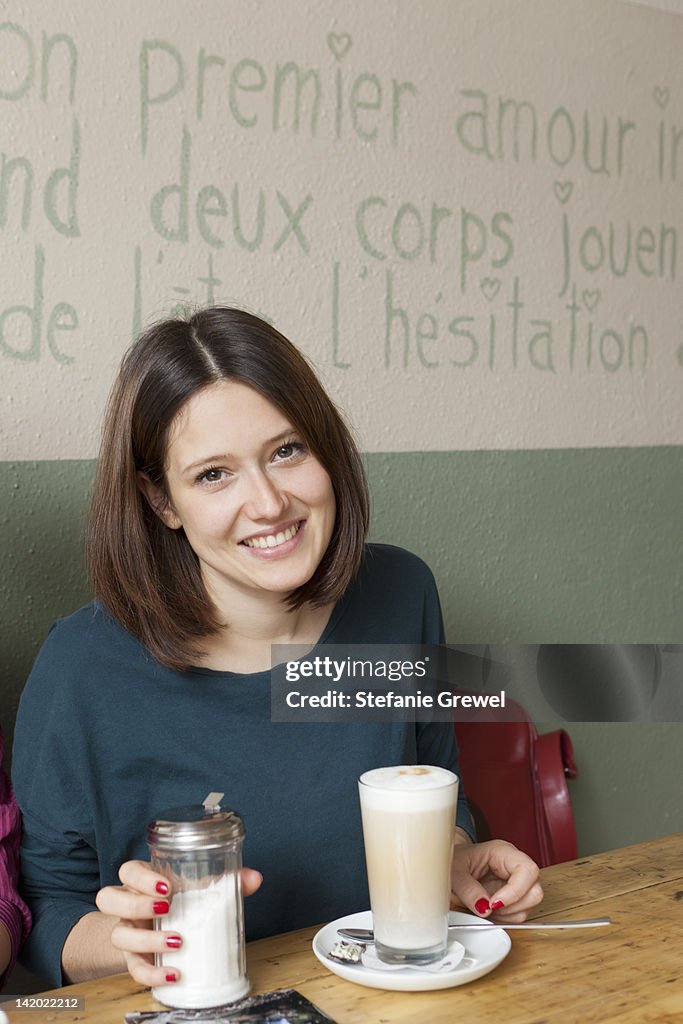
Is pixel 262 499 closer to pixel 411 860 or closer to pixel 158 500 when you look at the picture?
pixel 158 500

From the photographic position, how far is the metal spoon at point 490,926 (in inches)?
36.9

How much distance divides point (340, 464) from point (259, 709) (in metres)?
0.26

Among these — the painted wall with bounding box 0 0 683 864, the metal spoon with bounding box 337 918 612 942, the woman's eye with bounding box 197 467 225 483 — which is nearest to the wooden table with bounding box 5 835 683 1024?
the metal spoon with bounding box 337 918 612 942

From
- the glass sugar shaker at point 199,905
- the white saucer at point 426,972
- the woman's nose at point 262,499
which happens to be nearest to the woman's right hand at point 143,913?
the glass sugar shaker at point 199,905

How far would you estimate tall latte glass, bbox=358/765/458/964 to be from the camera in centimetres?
87

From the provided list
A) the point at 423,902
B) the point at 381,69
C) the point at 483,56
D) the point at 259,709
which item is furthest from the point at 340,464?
the point at 483,56

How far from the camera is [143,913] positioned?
2.71 feet

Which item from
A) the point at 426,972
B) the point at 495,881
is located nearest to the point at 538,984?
the point at 426,972

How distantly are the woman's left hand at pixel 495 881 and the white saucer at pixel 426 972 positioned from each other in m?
0.05

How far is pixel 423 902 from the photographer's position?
0.88 meters

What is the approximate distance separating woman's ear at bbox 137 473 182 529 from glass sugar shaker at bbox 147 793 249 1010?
399 millimetres

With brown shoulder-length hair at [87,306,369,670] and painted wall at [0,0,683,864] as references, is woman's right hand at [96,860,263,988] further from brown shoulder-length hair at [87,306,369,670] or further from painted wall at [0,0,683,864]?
A: painted wall at [0,0,683,864]

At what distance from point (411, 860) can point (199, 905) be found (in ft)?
0.53

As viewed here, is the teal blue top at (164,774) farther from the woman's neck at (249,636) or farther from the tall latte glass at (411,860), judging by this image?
the tall latte glass at (411,860)
